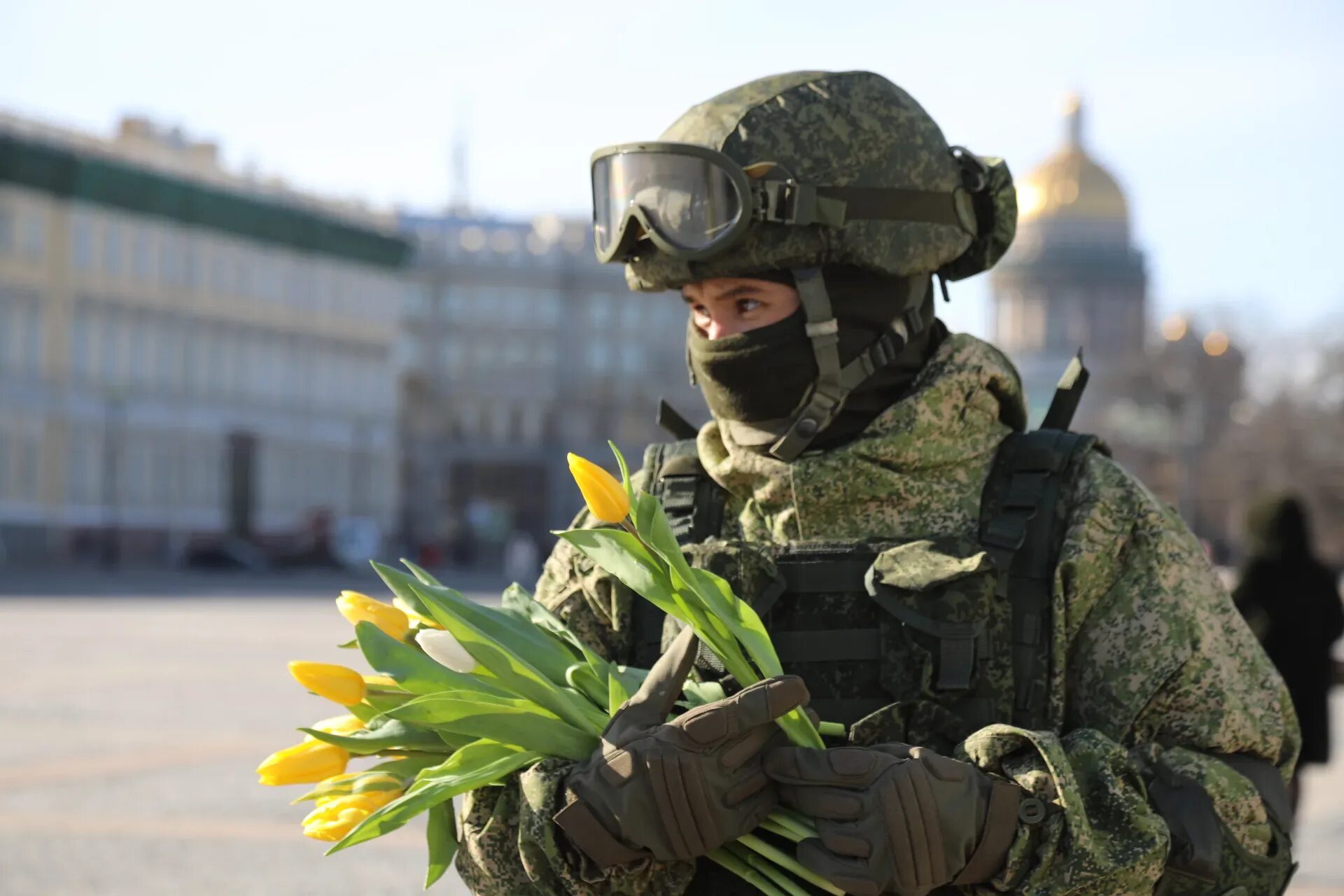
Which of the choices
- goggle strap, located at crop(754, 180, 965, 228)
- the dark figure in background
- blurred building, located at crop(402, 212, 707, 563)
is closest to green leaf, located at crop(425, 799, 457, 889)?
goggle strap, located at crop(754, 180, 965, 228)

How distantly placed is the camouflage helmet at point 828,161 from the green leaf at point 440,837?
0.79 meters

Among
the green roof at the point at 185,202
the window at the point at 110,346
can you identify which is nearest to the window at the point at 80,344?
the window at the point at 110,346

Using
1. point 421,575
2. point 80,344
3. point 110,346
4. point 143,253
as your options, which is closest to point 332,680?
point 421,575

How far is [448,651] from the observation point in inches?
109

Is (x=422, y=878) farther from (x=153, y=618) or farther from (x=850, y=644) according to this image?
(x=153, y=618)

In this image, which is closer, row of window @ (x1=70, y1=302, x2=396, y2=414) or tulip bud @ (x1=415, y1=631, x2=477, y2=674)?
tulip bud @ (x1=415, y1=631, x2=477, y2=674)

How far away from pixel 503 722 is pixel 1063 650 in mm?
733

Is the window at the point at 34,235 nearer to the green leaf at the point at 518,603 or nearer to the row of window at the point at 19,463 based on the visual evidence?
the row of window at the point at 19,463

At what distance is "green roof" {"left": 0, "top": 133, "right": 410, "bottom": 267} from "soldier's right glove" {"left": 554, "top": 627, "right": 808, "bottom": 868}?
5149 centimetres

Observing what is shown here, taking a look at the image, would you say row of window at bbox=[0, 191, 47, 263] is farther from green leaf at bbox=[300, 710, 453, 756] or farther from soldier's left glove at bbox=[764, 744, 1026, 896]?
soldier's left glove at bbox=[764, 744, 1026, 896]

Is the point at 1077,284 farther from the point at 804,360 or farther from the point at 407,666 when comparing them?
the point at 407,666

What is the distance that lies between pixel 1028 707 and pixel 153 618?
25.9m

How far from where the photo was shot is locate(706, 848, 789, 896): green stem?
2584mm

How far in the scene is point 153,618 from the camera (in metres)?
27.7
